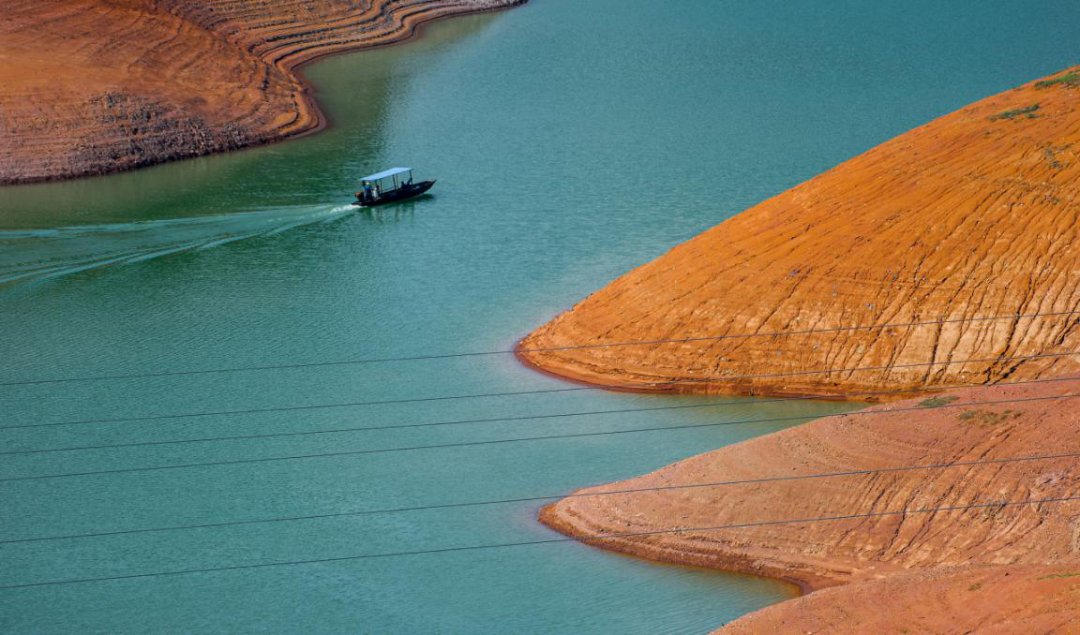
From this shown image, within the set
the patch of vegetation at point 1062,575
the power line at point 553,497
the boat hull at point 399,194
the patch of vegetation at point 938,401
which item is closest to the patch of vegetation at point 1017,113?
the patch of vegetation at point 938,401

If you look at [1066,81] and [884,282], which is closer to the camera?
[884,282]

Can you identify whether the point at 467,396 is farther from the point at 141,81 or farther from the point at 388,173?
the point at 141,81

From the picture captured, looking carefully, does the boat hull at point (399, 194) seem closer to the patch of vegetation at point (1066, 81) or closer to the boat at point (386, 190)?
the boat at point (386, 190)

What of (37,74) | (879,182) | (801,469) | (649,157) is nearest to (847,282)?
(879,182)

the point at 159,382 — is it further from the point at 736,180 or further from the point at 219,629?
the point at 736,180

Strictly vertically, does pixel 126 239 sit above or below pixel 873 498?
above

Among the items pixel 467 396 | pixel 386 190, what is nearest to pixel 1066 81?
pixel 467 396
